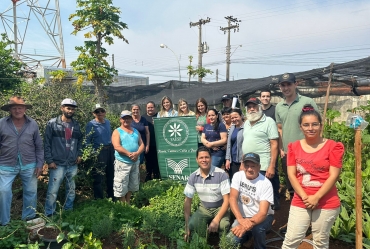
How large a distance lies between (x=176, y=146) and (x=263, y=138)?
2.23 metres

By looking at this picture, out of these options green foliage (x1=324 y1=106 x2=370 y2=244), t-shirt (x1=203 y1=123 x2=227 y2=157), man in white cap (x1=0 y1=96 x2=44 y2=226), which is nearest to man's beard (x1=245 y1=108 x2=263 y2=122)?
t-shirt (x1=203 y1=123 x2=227 y2=157)

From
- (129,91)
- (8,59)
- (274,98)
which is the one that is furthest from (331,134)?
(8,59)

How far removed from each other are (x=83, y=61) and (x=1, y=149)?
883 centimetres

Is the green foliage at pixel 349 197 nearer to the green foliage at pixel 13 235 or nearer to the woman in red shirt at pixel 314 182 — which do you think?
the woman in red shirt at pixel 314 182

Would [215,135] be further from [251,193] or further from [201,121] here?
[251,193]

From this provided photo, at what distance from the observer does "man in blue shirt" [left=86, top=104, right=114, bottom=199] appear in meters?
5.09

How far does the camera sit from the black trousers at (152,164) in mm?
6418

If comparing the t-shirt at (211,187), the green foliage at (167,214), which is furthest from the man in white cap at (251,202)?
the green foliage at (167,214)

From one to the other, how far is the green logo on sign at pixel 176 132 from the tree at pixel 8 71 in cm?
678

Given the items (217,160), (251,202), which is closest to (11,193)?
(217,160)

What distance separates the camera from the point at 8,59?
1137 cm

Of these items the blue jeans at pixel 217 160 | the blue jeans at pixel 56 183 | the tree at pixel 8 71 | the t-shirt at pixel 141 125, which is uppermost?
the tree at pixel 8 71

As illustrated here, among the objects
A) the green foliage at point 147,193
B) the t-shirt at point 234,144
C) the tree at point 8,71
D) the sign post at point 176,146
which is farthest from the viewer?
the tree at point 8,71

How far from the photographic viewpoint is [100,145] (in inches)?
198
